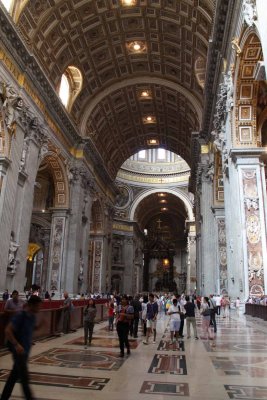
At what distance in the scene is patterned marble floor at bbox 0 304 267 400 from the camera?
4082mm

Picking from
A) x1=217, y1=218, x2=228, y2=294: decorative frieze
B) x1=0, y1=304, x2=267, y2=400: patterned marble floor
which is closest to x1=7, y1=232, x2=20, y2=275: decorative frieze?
x1=0, y1=304, x2=267, y2=400: patterned marble floor

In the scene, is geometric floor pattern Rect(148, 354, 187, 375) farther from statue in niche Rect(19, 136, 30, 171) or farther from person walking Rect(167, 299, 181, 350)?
statue in niche Rect(19, 136, 30, 171)

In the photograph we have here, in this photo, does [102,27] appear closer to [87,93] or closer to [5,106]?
[87,93]

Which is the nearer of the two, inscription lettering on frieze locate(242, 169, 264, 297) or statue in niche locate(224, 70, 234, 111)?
inscription lettering on frieze locate(242, 169, 264, 297)

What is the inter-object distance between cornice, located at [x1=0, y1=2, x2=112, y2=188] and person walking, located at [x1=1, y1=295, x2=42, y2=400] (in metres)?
12.1

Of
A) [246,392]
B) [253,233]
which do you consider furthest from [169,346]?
[253,233]

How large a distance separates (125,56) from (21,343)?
67.6ft

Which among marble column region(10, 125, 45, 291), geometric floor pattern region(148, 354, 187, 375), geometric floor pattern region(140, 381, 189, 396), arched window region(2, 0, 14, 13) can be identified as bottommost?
geometric floor pattern region(148, 354, 187, 375)

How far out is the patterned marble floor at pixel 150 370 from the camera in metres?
4.08

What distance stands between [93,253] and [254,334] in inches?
777

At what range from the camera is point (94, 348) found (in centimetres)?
750

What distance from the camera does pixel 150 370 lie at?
5.35 meters

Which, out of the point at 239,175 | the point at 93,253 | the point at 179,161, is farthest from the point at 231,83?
the point at 179,161

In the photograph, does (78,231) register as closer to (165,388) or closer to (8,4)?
(8,4)
